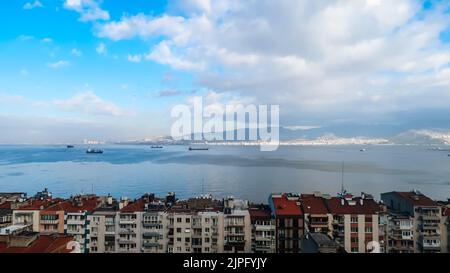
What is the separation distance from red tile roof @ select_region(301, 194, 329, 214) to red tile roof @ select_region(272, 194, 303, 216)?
247 millimetres

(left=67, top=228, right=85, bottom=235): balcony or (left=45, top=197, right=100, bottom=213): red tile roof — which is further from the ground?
(left=45, top=197, right=100, bottom=213): red tile roof

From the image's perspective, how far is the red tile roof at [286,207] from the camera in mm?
10299

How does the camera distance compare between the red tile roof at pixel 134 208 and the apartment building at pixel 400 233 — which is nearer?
the apartment building at pixel 400 233

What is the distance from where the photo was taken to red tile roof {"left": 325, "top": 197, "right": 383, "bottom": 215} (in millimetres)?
10167

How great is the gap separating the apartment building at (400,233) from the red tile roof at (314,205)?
6.58 feet

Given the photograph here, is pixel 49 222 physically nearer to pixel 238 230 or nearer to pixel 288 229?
pixel 238 230

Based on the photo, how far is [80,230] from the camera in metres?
10.5

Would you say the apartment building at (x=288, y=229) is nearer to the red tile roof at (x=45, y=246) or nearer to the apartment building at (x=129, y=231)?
the apartment building at (x=129, y=231)

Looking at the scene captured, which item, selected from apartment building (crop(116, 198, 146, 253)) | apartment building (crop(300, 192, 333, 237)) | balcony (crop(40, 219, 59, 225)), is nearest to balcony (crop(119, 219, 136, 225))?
apartment building (crop(116, 198, 146, 253))

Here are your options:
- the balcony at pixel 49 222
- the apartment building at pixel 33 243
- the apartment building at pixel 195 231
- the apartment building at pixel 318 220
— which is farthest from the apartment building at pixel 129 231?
the apartment building at pixel 318 220

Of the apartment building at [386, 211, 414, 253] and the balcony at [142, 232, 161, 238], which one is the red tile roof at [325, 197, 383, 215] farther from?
the balcony at [142, 232, 161, 238]

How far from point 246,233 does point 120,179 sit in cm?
2387
